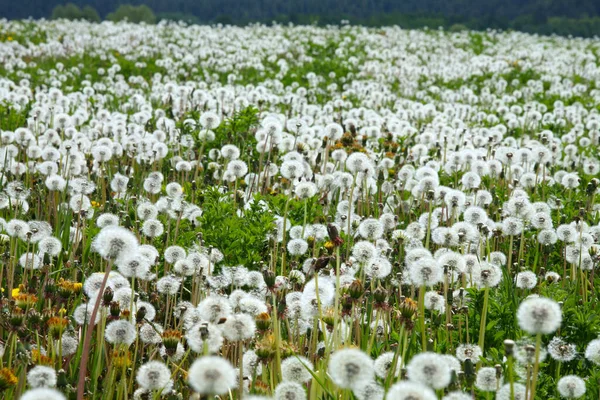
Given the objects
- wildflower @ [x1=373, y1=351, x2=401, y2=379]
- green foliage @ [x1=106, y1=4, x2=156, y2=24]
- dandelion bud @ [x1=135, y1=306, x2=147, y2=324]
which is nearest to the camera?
wildflower @ [x1=373, y1=351, x2=401, y2=379]

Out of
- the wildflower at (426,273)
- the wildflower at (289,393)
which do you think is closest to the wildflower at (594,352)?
the wildflower at (426,273)

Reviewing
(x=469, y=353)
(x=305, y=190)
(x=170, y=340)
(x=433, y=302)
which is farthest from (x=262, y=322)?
(x=305, y=190)

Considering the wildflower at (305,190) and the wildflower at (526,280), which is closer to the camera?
the wildflower at (526,280)

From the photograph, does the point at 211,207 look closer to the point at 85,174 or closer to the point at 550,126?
the point at 85,174

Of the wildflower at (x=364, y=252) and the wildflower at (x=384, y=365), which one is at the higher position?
the wildflower at (x=364, y=252)

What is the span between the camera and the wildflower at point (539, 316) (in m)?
1.95

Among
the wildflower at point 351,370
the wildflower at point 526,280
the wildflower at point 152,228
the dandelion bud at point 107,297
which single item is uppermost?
the wildflower at point 152,228

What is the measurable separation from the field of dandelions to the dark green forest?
2519cm

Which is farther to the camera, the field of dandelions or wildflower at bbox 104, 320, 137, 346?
wildflower at bbox 104, 320, 137, 346

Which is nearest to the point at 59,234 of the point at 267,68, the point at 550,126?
the point at 550,126

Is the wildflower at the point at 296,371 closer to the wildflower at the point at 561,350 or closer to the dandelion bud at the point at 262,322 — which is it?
the dandelion bud at the point at 262,322

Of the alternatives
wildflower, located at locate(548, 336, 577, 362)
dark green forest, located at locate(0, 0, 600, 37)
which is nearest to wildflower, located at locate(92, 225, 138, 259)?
wildflower, located at locate(548, 336, 577, 362)

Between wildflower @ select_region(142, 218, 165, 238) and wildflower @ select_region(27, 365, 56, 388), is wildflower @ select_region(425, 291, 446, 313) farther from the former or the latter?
wildflower @ select_region(27, 365, 56, 388)

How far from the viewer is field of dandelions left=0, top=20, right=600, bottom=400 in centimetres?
236
